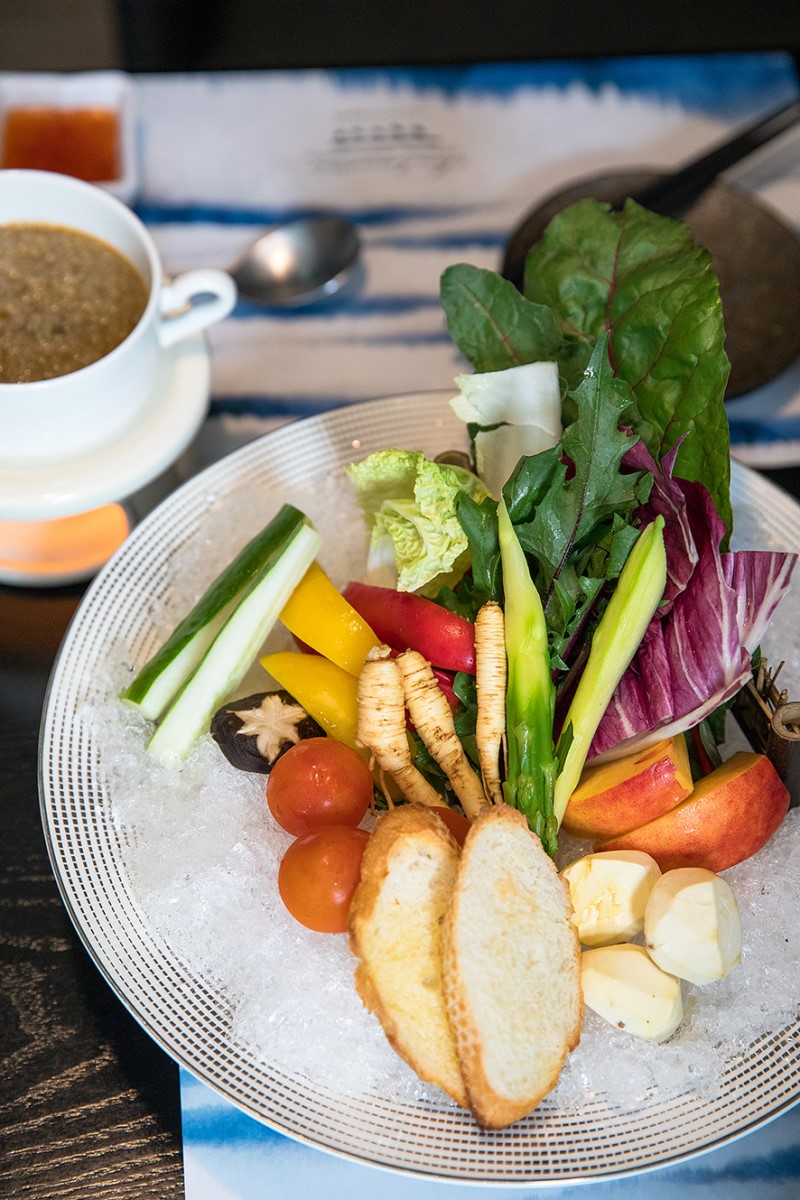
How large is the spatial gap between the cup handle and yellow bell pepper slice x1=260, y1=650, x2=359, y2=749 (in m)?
0.51

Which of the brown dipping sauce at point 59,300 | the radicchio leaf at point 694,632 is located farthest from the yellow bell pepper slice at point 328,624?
the brown dipping sauce at point 59,300

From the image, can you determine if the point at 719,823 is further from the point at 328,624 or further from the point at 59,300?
the point at 59,300

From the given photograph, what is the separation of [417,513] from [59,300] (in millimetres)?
581

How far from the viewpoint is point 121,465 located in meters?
1.51

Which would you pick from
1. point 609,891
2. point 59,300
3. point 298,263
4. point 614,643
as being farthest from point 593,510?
point 298,263

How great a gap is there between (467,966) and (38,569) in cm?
91

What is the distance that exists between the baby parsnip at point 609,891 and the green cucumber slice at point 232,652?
1.60 feet

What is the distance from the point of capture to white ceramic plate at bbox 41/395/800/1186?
3.68 ft

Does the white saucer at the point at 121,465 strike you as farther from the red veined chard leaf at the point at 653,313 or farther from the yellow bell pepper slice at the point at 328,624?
the red veined chard leaf at the point at 653,313

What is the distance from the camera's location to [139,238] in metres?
1.50

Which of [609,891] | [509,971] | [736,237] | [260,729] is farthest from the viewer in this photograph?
[736,237]

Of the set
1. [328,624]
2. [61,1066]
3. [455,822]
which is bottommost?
[61,1066]

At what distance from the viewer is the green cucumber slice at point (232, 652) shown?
1.37 m

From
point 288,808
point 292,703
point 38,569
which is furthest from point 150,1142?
point 38,569
